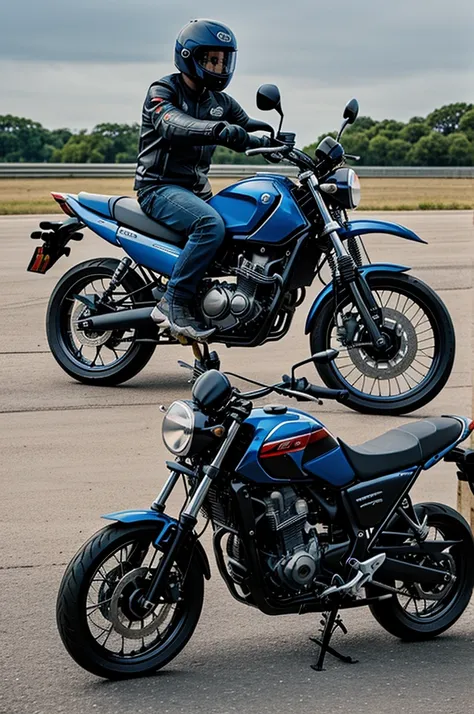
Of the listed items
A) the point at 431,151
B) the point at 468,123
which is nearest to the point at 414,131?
the point at 431,151

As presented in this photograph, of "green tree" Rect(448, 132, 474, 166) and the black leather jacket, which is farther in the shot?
"green tree" Rect(448, 132, 474, 166)

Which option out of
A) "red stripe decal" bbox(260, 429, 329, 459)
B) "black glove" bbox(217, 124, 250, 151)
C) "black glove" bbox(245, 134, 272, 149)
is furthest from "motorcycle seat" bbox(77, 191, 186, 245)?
"red stripe decal" bbox(260, 429, 329, 459)

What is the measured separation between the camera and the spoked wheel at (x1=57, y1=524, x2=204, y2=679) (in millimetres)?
4211

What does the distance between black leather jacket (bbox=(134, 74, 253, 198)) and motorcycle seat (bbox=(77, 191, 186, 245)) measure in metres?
0.19

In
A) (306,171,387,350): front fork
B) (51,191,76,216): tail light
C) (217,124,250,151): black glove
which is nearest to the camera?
(217,124,250,151): black glove

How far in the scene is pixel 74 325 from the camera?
8938 millimetres

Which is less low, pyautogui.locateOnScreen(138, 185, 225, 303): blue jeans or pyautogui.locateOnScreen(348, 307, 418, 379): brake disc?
pyautogui.locateOnScreen(138, 185, 225, 303): blue jeans

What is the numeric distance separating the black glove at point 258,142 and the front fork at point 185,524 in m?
4.10

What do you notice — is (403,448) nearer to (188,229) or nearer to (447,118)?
(188,229)

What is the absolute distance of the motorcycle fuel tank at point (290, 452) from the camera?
4.27 metres

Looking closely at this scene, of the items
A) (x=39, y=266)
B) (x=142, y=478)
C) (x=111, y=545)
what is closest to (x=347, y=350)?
(x=142, y=478)

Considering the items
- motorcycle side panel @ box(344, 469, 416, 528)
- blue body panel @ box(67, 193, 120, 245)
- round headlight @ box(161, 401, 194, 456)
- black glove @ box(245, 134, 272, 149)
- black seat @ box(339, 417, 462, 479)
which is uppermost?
black glove @ box(245, 134, 272, 149)

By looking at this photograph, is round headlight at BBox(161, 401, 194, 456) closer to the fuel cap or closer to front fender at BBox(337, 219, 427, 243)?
the fuel cap

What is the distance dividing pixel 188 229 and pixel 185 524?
13.5ft
